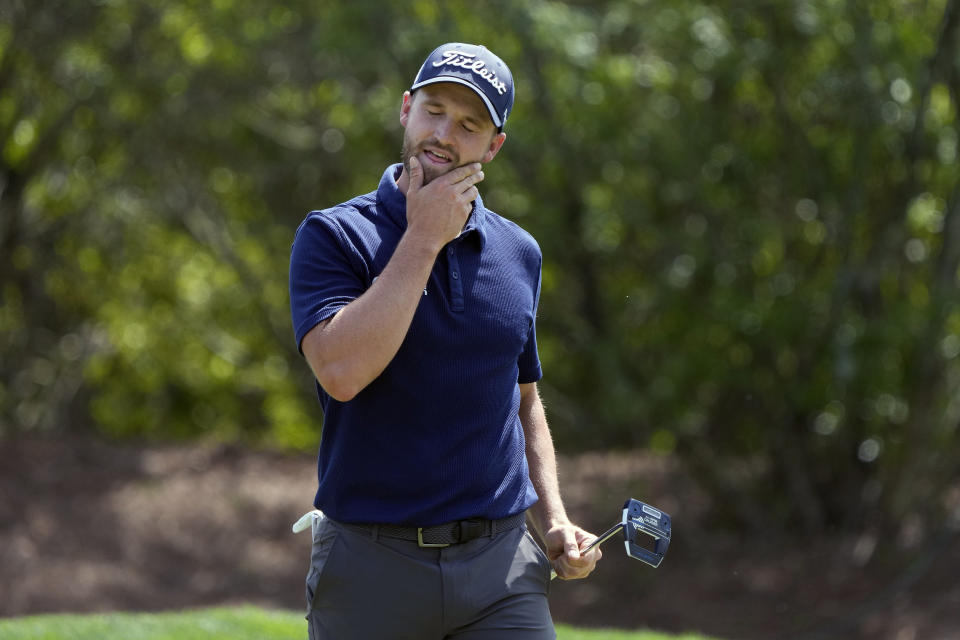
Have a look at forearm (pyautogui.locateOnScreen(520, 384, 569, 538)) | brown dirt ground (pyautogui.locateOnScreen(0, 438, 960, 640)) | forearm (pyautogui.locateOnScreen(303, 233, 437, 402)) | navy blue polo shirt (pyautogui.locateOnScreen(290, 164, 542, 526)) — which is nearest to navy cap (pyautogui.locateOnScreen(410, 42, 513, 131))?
navy blue polo shirt (pyautogui.locateOnScreen(290, 164, 542, 526))

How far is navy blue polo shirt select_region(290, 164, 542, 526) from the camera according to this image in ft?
8.33

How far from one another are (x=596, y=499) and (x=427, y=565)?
8329 millimetres

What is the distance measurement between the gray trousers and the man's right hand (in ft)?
2.10

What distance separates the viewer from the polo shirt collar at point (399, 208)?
8.78 feet

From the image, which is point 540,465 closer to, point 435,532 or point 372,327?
point 435,532

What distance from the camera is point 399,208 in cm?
268

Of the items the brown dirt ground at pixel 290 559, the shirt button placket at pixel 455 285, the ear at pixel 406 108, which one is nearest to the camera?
the shirt button placket at pixel 455 285

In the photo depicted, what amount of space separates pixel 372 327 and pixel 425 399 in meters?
0.25

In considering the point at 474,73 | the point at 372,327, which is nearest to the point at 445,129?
the point at 474,73

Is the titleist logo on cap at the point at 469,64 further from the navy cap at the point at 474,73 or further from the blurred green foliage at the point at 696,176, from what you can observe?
the blurred green foliage at the point at 696,176

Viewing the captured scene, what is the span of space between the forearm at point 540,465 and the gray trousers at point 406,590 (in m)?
0.26

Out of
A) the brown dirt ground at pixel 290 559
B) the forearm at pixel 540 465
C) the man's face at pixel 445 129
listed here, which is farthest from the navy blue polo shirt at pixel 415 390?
the brown dirt ground at pixel 290 559

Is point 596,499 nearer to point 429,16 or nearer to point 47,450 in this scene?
point 429,16

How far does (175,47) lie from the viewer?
41.1ft
